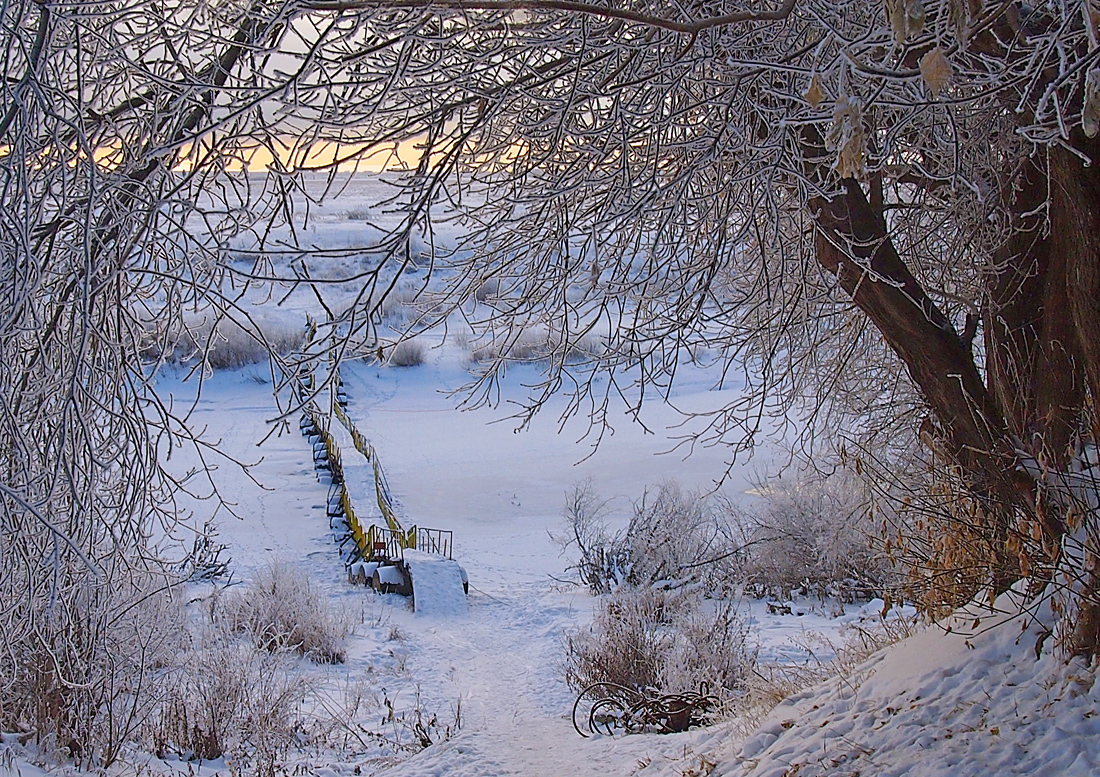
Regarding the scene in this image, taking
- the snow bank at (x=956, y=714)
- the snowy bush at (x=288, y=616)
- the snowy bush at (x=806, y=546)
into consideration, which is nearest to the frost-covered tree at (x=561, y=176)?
the snow bank at (x=956, y=714)

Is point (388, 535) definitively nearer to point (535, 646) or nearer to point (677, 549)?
point (535, 646)

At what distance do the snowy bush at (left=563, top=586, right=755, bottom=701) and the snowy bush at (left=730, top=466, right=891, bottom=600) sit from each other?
2.45 meters

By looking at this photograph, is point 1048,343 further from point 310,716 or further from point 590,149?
point 310,716

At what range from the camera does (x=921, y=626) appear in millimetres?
5973

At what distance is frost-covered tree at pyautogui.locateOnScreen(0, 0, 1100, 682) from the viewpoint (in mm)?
2951

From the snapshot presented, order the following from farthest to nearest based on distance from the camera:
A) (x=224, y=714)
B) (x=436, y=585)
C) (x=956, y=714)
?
(x=436, y=585) < (x=224, y=714) < (x=956, y=714)

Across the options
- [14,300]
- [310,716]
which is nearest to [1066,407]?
[14,300]

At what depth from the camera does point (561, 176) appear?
4.57 meters

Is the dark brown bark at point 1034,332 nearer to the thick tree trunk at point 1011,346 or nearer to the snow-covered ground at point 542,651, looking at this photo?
the thick tree trunk at point 1011,346

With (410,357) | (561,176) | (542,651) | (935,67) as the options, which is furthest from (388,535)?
(410,357)

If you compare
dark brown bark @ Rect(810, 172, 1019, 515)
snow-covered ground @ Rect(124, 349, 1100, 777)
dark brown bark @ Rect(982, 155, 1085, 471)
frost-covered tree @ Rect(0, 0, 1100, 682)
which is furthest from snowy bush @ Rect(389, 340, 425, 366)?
dark brown bark @ Rect(982, 155, 1085, 471)

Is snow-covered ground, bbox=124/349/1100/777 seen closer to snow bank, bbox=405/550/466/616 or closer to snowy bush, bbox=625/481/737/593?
snow bank, bbox=405/550/466/616

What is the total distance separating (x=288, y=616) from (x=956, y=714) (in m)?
7.96

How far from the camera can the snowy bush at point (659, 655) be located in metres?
8.92
